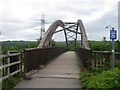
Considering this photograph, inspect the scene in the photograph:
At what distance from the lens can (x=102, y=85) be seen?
7.99 m

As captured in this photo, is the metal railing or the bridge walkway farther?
the bridge walkway

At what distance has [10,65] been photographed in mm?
10328

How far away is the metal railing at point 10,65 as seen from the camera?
9.59 m

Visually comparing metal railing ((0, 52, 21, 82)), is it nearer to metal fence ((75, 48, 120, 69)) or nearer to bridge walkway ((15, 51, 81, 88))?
bridge walkway ((15, 51, 81, 88))

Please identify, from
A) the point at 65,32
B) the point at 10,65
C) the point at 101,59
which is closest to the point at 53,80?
the point at 10,65

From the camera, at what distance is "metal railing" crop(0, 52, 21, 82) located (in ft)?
31.4

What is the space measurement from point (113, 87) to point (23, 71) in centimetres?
547

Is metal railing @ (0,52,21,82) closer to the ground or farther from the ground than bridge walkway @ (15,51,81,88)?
farther from the ground

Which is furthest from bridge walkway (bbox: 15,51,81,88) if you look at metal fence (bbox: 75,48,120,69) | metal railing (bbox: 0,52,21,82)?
metal fence (bbox: 75,48,120,69)

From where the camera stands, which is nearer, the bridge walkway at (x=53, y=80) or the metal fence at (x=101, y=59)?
the bridge walkway at (x=53, y=80)

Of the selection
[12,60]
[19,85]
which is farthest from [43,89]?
[12,60]

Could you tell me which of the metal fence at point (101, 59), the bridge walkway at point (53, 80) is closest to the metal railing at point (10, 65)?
the bridge walkway at point (53, 80)

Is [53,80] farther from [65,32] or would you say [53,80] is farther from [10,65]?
[65,32]

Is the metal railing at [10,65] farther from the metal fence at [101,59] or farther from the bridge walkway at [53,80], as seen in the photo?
the metal fence at [101,59]
